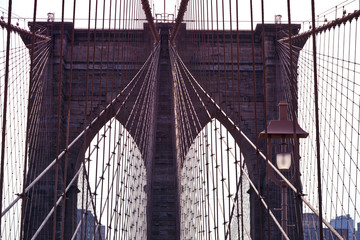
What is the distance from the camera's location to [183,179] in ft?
46.8

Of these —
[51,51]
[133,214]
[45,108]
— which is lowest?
[133,214]

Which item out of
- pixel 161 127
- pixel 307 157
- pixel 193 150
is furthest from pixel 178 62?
pixel 307 157

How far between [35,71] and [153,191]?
251 inches

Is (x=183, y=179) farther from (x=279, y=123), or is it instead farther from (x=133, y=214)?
(x=279, y=123)

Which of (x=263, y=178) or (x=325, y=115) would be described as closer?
(x=325, y=115)

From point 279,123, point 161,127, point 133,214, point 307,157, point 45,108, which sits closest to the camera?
point 279,123

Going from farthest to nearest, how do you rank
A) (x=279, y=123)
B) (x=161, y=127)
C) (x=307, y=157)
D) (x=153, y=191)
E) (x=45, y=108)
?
(x=45, y=108), (x=307, y=157), (x=161, y=127), (x=153, y=191), (x=279, y=123)

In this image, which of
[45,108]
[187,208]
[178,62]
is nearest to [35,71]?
[45,108]

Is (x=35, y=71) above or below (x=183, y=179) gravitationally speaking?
above

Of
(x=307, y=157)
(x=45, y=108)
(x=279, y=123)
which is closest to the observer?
(x=279, y=123)

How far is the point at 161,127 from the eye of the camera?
16.3 m

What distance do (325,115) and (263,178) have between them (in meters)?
5.04

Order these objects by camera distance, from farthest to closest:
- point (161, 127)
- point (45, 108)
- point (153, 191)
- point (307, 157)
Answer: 1. point (45, 108)
2. point (307, 157)
3. point (161, 127)
4. point (153, 191)

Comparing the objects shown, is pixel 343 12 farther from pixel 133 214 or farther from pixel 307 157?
pixel 307 157
